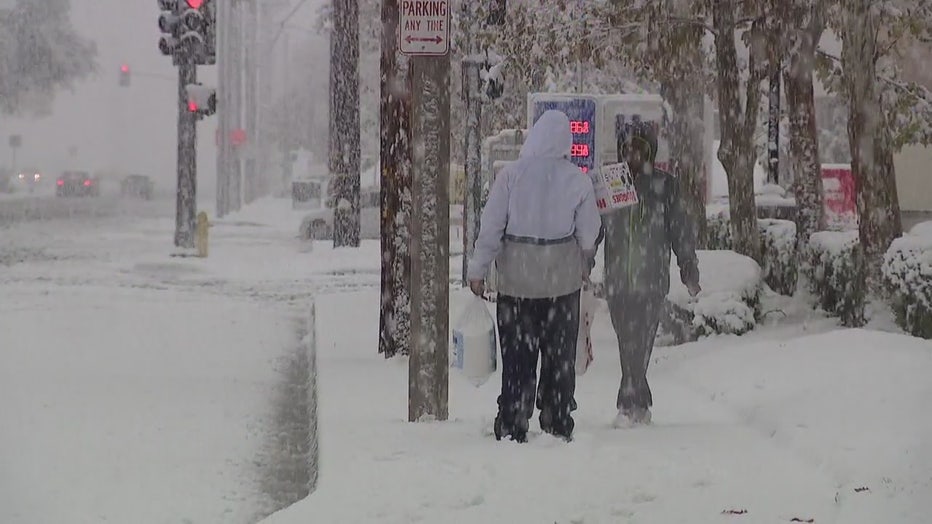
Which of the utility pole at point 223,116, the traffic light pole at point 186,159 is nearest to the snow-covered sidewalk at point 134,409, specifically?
the traffic light pole at point 186,159

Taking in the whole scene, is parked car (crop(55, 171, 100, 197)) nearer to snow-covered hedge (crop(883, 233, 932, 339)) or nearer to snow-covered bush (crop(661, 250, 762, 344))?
snow-covered bush (crop(661, 250, 762, 344))

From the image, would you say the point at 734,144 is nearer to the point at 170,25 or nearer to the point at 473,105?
the point at 473,105

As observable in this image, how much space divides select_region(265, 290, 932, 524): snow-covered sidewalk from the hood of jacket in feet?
4.94

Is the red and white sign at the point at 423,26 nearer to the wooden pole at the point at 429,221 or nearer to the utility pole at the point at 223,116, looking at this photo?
the wooden pole at the point at 429,221

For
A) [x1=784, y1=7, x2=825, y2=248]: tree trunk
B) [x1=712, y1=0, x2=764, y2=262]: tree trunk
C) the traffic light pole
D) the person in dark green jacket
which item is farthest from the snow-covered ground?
the traffic light pole

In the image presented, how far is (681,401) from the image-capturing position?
31.4ft

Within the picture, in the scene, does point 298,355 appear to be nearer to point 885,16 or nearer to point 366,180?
point 885,16

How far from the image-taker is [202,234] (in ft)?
83.0

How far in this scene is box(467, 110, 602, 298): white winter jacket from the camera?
7246 millimetres

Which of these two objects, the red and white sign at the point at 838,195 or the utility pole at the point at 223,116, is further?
the utility pole at the point at 223,116

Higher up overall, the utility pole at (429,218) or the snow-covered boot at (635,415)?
the utility pole at (429,218)

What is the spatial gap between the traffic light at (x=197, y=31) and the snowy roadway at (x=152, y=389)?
12.6 feet

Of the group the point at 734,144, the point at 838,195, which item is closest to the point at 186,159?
the point at 734,144

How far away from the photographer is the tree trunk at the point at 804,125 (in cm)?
1662
